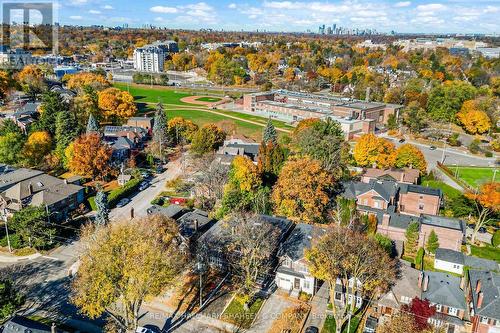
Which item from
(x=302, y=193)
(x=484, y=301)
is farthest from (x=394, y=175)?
(x=484, y=301)

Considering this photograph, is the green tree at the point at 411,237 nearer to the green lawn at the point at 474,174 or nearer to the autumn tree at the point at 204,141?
the green lawn at the point at 474,174

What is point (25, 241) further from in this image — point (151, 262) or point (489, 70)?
point (489, 70)

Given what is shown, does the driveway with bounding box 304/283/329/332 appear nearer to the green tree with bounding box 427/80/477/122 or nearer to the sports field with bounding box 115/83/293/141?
the sports field with bounding box 115/83/293/141

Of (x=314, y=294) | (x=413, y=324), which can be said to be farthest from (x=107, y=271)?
(x=413, y=324)

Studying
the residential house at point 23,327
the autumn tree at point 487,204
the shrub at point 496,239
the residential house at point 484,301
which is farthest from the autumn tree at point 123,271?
the shrub at point 496,239

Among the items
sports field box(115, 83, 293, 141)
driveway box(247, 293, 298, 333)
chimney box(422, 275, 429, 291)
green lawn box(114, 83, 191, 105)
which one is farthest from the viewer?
green lawn box(114, 83, 191, 105)

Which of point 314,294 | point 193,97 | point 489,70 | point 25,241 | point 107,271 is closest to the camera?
point 107,271

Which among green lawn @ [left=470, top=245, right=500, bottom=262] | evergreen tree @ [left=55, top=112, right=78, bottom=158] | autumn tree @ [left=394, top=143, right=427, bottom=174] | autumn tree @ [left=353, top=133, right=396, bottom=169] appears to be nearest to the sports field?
autumn tree @ [left=353, top=133, right=396, bottom=169]

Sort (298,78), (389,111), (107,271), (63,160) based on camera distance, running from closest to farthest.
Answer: (107,271)
(63,160)
(389,111)
(298,78)
